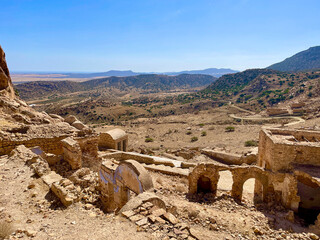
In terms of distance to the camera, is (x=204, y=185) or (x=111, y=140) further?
(x=111, y=140)

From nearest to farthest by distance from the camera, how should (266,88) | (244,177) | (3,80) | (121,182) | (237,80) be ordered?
(121,182) < (244,177) < (3,80) < (266,88) < (237,80)

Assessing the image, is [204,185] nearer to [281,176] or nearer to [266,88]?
[281,176]

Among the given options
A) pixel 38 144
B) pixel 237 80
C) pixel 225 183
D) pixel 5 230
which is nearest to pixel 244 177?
pixel 225 183

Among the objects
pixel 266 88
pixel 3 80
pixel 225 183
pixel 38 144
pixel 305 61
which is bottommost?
pixel 225 183

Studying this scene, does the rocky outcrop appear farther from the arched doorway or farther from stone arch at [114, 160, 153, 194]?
the arched doorway

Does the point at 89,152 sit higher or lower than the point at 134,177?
lower

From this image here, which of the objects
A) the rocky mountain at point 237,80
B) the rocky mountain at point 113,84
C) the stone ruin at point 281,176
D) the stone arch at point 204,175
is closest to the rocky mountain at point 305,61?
the rocky mountain at point 237,80

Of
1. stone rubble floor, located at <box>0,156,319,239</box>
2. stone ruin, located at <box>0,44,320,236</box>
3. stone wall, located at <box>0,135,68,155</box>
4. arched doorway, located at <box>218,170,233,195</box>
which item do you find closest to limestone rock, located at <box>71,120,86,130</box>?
stone ruin, located at <box>0,44,320,236</box>

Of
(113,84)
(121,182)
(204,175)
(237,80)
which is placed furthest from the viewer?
(113,84)

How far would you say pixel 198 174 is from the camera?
31.1 ft

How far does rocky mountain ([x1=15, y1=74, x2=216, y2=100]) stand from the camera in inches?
4124

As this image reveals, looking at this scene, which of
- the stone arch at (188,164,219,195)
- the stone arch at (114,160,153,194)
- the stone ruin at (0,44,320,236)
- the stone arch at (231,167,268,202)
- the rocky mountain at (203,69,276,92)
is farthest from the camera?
the rocky mountain at (203,69,276,92)

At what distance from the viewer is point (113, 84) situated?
159m

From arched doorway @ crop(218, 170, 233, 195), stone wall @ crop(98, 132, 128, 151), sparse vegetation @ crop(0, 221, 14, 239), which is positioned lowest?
arched doorway @ crop(218, 170, 233, 195)
